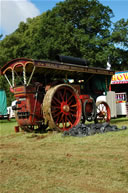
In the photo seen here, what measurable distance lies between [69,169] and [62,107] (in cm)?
523

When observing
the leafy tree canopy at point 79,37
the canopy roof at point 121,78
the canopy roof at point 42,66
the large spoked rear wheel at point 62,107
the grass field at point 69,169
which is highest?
the leafy tree canopy at point 79,37

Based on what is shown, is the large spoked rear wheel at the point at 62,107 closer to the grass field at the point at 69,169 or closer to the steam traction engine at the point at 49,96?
the steam traction engine at the point at 49,96

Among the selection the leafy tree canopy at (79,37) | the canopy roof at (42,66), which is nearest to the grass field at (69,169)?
the canopy roof at (42,66)

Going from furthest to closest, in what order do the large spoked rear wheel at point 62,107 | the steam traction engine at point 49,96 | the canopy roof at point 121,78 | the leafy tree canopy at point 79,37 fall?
the leafy tree canopy at point 79,37
the canopy roof at point 121,78
the steam traction engine at point 49,96
the large spoked rear wheel at point 62,107

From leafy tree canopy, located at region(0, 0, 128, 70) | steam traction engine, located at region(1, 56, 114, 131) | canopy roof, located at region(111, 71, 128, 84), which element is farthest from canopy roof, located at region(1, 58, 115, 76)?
leafy tree canopy, located at region(0, 0, 128, 70)

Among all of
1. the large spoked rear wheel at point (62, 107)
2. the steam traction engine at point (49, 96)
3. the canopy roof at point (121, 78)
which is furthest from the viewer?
the canopy roof at point (121, 78)

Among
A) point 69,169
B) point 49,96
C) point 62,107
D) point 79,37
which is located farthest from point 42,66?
point 79,37

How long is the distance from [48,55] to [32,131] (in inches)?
824

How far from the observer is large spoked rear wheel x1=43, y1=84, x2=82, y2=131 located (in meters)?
8.77

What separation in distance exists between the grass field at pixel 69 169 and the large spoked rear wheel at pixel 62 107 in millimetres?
2364

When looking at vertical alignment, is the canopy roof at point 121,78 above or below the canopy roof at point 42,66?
above

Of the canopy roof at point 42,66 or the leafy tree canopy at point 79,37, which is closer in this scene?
the canopy roof at point 42,66

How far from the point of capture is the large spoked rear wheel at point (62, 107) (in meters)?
8.77

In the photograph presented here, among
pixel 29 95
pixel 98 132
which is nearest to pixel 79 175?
pixel 98 132
